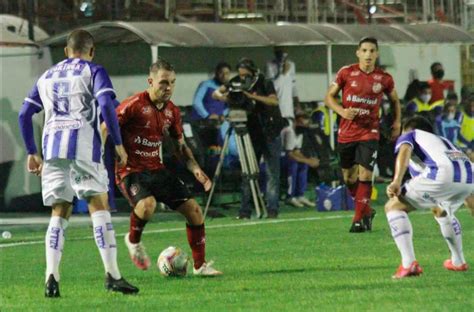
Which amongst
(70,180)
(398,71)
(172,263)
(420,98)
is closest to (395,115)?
(172,263)

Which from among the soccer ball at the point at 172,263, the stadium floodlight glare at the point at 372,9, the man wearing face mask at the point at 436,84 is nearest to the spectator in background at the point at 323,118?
the man wearing face mask at the point at 436,84

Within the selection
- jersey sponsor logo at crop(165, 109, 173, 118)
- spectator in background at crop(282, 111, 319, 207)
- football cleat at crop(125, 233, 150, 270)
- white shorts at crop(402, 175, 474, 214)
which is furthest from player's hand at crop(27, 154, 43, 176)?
→ spectator in background at crop(282, 111, 319, 207)

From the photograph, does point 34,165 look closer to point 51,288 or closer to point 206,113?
point 51,288

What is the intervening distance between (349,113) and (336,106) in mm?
203

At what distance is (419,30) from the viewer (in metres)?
27.8

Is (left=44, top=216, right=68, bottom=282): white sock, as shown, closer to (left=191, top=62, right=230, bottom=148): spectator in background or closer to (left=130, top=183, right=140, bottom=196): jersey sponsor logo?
(left=130, top=183, right=140, bottom=196): jersey sponsor logo

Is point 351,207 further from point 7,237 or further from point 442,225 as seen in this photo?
point 442,225

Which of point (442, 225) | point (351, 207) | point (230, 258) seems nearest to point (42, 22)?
point (351, 207)

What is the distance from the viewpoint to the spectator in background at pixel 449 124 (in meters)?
27.6

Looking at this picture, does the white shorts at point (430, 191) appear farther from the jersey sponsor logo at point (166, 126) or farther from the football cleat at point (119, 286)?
the football cleat at point (119, 286)

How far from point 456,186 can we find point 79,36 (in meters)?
3.37

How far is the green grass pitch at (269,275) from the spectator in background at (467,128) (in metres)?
8.03

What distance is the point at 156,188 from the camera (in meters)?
13.4

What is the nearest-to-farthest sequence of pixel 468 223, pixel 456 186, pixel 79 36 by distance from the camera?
1. pixel 79 36
2. pixel 456 186
3. pixel 468 223
